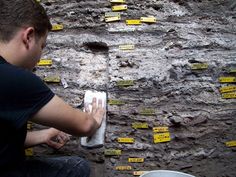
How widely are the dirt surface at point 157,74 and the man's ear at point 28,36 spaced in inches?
30.2

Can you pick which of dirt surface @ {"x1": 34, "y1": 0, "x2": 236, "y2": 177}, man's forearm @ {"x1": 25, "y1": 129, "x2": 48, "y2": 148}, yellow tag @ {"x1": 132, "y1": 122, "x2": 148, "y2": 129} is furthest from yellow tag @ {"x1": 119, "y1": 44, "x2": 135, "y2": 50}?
man's forearm @ {"x1": 25, "y1": 129, "x2": 48, "y2": 148}

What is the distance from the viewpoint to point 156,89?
2029 mm

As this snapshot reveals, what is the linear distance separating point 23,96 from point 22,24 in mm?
276

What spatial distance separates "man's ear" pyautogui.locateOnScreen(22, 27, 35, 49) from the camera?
1.25 meters

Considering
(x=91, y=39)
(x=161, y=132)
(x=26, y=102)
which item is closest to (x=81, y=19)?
(x=91, y=39)

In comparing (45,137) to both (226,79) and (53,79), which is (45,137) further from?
(226,79)

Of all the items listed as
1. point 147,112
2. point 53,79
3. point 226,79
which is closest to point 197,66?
A: point 226,79

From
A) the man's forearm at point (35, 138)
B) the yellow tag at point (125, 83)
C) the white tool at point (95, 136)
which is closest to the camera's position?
the man's forearm at point (35, 138)

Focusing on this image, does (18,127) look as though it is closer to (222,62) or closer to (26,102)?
(26,102)

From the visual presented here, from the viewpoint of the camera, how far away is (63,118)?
4.18 ft

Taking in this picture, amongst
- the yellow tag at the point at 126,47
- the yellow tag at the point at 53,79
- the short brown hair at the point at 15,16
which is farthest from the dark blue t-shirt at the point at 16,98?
the yellow tag at the point at 126,47

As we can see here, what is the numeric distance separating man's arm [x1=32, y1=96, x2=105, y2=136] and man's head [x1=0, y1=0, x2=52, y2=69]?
0.21m

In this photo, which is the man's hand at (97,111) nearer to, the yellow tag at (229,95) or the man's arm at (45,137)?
the man's arm at (45,137)

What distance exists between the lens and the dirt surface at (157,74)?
1.94 metres
